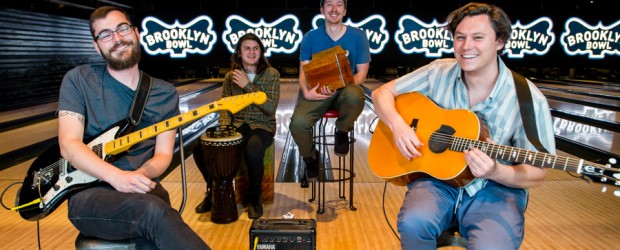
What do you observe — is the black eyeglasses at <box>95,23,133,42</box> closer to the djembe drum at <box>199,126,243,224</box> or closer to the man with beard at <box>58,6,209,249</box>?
the man with beard at <box>58,6,209,249</box>

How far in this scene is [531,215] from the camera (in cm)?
283

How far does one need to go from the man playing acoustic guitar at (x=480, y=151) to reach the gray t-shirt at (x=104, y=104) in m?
1.03

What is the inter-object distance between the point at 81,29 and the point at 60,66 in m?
1.22

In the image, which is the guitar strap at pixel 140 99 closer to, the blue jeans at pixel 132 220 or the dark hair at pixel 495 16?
the blue jeans at pixel 132 220

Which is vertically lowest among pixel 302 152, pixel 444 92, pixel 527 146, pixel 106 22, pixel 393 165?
pixel 302 152

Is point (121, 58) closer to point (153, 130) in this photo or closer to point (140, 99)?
point (140, 99)

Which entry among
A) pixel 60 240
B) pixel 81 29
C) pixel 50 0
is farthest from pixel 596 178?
pixel 81 29

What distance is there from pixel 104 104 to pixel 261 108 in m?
1.26

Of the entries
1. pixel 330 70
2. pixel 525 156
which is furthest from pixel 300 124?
pixel 525 156

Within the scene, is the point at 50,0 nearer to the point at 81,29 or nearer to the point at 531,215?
the point at 81,29

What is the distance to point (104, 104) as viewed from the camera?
5.65ft

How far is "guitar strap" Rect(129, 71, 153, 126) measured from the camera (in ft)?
5.64

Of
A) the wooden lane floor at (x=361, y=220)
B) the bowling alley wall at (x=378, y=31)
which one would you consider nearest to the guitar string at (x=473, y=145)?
the wooden lane floor at (x=361, y=220)

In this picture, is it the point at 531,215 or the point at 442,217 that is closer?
the point at 442,217
